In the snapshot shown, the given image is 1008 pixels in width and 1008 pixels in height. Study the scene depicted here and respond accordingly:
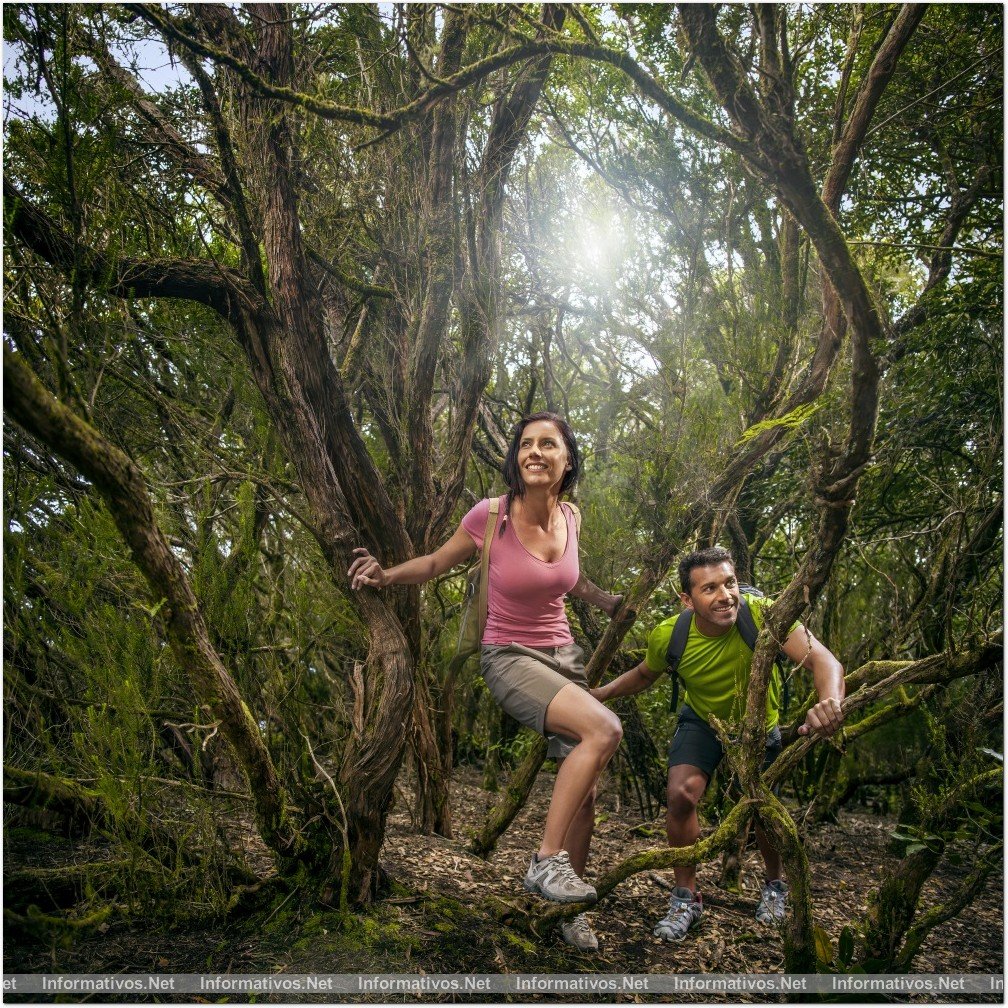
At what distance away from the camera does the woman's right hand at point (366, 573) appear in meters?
3.13

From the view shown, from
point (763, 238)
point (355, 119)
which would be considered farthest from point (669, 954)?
point (763, 238)

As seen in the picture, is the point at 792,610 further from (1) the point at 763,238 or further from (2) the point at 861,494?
(1) the point at 763,238

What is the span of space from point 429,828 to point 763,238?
3733 millimetres

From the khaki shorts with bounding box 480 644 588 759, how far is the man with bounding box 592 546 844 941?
0.53m

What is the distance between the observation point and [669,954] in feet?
10.7

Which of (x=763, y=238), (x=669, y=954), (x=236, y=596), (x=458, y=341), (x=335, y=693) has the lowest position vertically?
(x=669, y=954)

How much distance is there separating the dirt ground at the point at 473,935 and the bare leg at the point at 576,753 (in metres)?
0.59

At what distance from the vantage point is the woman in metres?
2.92

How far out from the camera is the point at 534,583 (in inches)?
119

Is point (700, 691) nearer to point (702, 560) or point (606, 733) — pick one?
point (702, 560)

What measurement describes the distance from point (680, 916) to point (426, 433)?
2.36 metres

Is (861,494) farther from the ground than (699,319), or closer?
closer

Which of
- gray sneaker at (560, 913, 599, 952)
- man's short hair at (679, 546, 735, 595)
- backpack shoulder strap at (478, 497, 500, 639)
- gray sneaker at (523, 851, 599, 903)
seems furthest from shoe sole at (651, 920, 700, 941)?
backpack shoulder strap at (478, 497, 500, 639)

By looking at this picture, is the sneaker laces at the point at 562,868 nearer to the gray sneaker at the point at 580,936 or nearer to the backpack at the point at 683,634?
the gray sneaker at the point at 580,936
